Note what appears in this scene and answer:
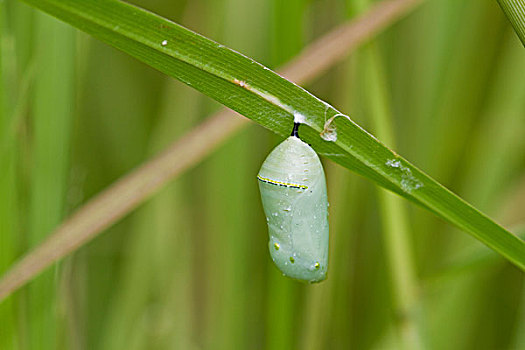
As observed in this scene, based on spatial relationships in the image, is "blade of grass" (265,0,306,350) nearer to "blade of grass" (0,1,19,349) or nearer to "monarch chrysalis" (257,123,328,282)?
"monarch chrysalis" (257,123,328,282)

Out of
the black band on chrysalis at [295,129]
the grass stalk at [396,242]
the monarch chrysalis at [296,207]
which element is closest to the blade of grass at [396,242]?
the grass stalk at [396,242]

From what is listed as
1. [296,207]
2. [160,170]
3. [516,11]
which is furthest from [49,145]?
[516,11]

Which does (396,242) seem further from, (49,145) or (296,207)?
(49,145)

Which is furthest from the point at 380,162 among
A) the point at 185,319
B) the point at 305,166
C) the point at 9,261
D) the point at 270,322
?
the point at 185,319

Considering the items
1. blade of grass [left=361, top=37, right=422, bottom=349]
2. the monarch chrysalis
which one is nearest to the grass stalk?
blade of grass [left=361, top=37, right=422, bottom=349]

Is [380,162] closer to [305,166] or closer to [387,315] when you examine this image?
[305,166]

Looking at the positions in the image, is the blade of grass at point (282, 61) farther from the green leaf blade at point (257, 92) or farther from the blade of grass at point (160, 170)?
the green leaf blade at point (257, 92)
